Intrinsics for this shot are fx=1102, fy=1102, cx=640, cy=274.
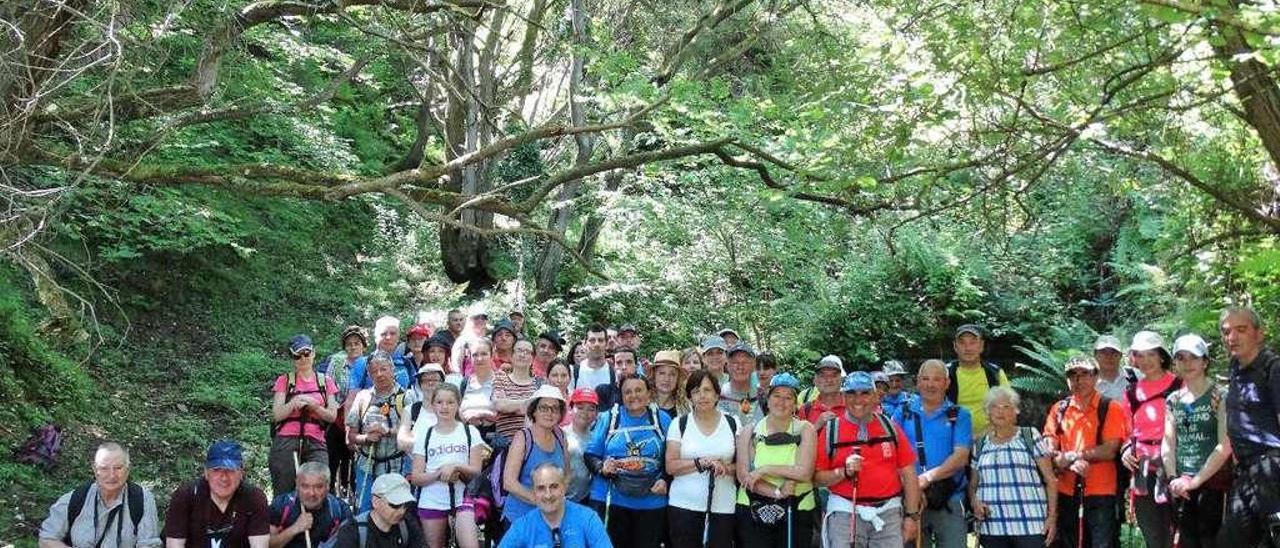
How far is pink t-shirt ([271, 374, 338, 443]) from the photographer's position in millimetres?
7902

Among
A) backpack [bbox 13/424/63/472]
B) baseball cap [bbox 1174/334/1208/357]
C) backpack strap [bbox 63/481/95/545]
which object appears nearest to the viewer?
baseball cap [bbox 1174/334/1208/357]

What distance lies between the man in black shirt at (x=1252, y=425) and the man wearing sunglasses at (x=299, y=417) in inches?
227

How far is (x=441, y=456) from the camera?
23.4 feet

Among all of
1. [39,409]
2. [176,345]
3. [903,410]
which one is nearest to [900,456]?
[903,410]

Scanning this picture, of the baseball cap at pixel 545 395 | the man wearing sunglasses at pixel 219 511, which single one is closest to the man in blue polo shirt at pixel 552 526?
the baseball cap at pixel 545 395

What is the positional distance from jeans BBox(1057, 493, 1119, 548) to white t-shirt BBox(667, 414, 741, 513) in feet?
6.85

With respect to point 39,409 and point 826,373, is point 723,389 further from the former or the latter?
point 39,409

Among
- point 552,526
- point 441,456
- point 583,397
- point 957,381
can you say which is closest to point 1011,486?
point 957,381

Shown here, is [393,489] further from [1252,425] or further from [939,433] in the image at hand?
[1252,425]

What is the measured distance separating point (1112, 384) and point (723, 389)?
8.64 feet

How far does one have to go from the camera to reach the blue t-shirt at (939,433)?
6.95 meters

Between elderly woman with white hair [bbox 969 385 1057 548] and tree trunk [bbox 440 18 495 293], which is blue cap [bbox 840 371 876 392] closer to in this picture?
elderly woman with white hair [bbox 969 385 1057 548]

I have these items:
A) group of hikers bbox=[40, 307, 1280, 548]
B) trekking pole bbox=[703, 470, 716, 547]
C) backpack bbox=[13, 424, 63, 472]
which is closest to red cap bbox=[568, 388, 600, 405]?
group of hikers bbox=[40, 307, 1280, 548]

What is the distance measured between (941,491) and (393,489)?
3408 millimetres
